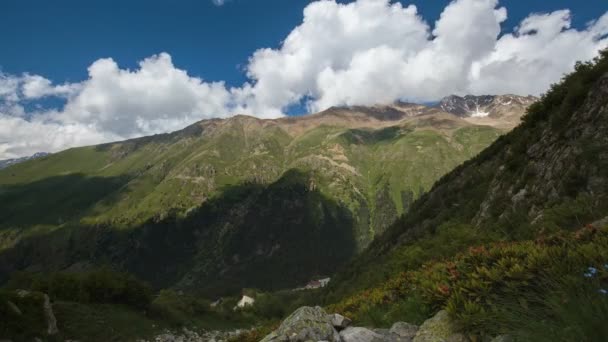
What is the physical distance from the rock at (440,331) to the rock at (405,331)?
0.57 metres

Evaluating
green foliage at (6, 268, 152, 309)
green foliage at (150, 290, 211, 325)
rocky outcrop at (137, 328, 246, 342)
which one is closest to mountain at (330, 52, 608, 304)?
rocky outcrop at (137, 328, 246, 342)

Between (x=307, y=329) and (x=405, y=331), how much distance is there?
2.04 meters

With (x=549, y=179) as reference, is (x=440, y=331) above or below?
below

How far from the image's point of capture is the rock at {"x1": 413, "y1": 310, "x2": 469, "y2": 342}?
213 inches

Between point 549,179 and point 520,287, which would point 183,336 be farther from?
point 520,287

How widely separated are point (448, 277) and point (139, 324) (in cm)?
3312

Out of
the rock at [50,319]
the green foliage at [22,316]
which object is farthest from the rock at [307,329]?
the rock at [50,319]

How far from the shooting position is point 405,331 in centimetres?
663

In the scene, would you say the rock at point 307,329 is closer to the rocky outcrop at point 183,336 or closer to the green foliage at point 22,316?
the green foliage at point 22,316

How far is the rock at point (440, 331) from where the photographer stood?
5.42 m

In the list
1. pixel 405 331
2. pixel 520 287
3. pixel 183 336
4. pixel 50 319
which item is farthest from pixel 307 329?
pixel 183 336

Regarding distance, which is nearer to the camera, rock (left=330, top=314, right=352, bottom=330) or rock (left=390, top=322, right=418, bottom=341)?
rock (left=390, top=322, right=418, bottom=341)

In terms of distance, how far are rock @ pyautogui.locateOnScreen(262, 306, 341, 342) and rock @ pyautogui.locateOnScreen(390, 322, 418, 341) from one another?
1148 mm

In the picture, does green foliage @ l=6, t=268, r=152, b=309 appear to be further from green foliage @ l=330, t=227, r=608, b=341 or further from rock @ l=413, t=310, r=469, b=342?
green foliage @ l=330, t=227, r=608, b=341
